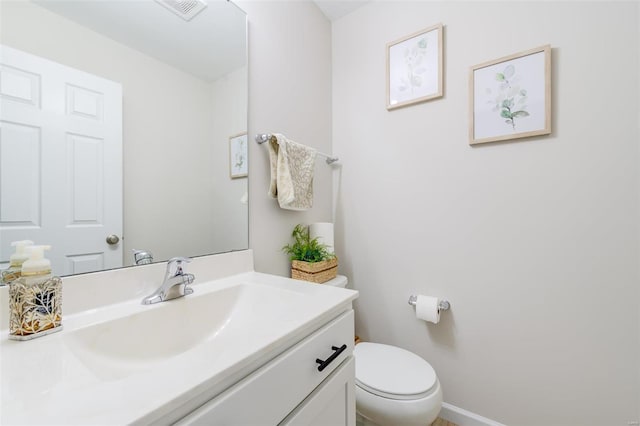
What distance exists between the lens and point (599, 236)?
99 cm

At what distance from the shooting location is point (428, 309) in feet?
4.09

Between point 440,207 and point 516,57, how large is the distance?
70 cm

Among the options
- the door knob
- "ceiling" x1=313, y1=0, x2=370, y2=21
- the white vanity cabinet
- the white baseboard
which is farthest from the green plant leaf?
"ceiling" x1=313, y1=0, x2=370, y2=21

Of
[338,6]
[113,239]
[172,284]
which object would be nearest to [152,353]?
[172,284]

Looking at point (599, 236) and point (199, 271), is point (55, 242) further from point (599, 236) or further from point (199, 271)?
point (599, 236)

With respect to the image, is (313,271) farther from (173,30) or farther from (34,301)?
(173,30)

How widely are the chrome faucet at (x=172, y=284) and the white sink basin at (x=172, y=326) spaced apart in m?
0.02

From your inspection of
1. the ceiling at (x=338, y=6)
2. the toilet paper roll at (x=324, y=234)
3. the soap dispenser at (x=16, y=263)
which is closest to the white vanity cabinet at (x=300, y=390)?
the soap dispenser at (x=16, y=263)

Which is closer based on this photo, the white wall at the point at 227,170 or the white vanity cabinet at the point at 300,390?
the white vanity cabinet at the point at 300,390

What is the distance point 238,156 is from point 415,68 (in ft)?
3.30

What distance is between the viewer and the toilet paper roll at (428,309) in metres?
1.23

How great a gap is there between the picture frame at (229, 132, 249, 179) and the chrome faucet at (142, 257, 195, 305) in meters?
0.42

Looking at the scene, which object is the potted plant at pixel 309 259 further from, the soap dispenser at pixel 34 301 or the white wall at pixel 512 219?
the soap dispenser at pixel 34 301

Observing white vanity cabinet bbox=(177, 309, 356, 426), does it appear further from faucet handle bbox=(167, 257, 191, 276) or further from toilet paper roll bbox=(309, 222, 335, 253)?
toilet paper roll bbox=(309, 222, 335, 253)
